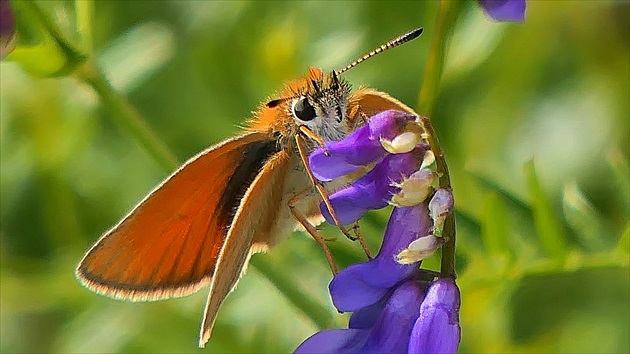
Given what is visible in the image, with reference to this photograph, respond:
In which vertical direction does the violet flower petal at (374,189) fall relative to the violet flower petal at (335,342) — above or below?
above

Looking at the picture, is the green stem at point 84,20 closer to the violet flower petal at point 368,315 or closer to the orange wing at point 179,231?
the orange wing at point 179,231

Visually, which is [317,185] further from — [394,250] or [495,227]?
[495,227]

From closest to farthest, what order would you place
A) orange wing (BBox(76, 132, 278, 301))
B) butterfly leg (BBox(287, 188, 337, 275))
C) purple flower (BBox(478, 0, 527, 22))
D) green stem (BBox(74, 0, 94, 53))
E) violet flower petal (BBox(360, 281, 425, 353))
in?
1. violet flower petal (BBox(360, 281, 425, 353))
2. purple flower (BBox(478, 0, 527, 22))
3. orange wing (BBox(76, 132, 278, 301))
4. butterfly leg (BBox(287, 188, 337, 275))
5. green stem (BBox(74, 0, 94, 53))

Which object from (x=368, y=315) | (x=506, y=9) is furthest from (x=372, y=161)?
(x=506, y=9)

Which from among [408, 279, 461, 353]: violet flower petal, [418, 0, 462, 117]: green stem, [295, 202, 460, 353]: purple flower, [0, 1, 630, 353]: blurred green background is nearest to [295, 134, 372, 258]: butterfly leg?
[295, 202, 460, 353]: purple flower

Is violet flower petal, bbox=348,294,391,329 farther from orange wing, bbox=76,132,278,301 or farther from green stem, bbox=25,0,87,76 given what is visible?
green stem, bbox=25,0,87,76

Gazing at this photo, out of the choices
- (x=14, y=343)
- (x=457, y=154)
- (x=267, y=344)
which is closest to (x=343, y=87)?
(x=267, y=344)

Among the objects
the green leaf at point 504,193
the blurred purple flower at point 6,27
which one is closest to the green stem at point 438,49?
the green leaf at point 504,193
